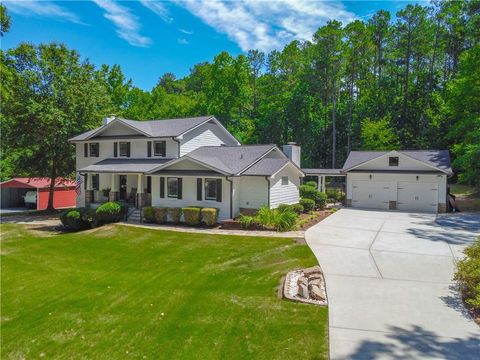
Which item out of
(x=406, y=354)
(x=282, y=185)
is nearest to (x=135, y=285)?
(x=406, y=354)

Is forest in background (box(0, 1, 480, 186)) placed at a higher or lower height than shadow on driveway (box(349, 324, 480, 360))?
higher

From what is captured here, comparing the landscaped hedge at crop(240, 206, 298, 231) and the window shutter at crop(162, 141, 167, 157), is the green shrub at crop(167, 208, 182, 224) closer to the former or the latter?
the landscaped hedge at crop(240, 206, 298, 231)

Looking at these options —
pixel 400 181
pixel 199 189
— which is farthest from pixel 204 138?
pixel 400 181

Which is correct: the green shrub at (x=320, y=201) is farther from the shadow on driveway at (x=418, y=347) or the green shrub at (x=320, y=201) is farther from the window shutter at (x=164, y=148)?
the shadow on driveway at (x=418, y=347)

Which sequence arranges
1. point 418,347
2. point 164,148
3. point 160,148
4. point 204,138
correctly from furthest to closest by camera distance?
point 204,138 < point 160,148 < point 164,148 < point 418,347

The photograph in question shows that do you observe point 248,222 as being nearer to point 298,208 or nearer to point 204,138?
point 298,208

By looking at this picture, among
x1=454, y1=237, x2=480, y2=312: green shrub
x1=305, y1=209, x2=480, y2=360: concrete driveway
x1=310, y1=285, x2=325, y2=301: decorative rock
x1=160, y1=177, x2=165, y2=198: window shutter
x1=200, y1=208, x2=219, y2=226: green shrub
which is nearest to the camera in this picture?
x1=305, y1=209, x2=480, y2=360: concrete driveway

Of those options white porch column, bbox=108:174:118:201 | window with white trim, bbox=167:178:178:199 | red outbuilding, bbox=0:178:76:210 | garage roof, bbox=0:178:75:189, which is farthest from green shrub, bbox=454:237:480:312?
garage roof, bbox=0:178:75:189
